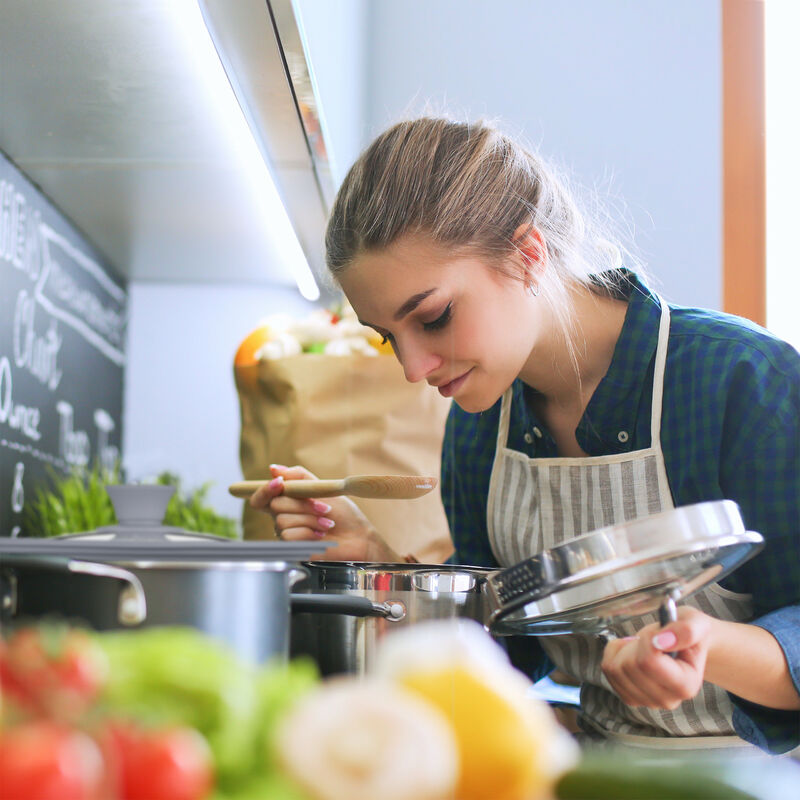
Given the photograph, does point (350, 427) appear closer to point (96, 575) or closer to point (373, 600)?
point (373, 600)

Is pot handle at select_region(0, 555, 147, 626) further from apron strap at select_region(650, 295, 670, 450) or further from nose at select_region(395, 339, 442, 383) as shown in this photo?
apron strap at select_region(650, 295, 670, 450)

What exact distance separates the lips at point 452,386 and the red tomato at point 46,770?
58 centimetres

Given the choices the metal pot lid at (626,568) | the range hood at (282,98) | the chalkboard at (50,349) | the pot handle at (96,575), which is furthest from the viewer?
the chalkboard at (50,349)

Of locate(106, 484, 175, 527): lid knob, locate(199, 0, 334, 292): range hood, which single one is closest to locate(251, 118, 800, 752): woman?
locate(199, 0, 334, 292): range hood

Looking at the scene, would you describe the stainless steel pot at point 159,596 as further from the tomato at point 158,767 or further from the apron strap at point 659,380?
the apron strap at point 659,380

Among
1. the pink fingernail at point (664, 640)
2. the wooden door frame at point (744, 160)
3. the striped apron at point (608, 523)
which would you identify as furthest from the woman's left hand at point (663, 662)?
the wooden door frame at point (744, 160)

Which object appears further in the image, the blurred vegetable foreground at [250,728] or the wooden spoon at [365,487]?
the wooden spoon at [365,487]

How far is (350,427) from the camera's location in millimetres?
1027

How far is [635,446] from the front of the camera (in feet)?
2.61

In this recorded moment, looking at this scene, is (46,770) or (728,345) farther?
(728,345)

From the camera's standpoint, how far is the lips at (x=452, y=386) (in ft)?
2.43

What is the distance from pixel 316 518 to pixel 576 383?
10.3 inches

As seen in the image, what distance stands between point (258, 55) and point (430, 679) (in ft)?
2.46

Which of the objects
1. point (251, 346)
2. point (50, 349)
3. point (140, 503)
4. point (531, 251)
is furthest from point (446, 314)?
point (50, 349)
